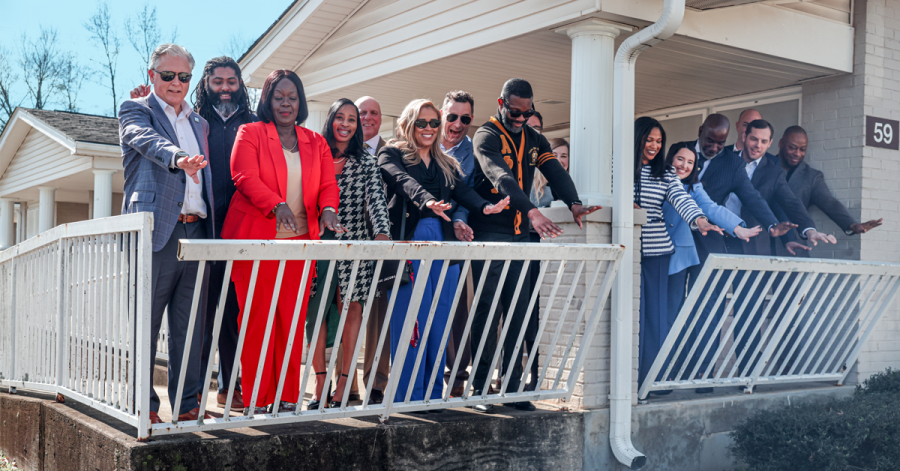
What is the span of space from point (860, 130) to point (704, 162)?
4.51 ft

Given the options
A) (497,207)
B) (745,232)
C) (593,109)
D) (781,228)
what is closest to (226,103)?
(497,207)

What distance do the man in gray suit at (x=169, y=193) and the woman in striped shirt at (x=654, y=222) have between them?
2855 mm

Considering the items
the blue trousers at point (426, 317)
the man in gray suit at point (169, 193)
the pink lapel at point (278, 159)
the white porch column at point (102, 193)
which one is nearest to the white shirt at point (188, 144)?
the man in gray suit at point (169, 193)

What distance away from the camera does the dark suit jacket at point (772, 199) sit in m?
5.88

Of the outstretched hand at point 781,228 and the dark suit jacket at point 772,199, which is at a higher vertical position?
the dark suit jacket at point 772,199

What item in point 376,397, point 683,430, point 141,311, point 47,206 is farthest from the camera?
point 47,206

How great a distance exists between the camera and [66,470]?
368 centimetres

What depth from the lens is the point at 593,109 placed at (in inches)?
185

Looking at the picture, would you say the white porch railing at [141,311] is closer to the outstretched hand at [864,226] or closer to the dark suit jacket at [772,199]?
the dark suit jacket at [772,199]

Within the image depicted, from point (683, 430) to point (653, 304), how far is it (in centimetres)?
84

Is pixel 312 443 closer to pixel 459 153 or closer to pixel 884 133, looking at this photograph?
pixel 459 153

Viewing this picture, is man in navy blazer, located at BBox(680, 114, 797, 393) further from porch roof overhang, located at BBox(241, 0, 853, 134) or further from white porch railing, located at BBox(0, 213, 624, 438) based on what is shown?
white porch railing, located at BBox(0, 213, 624, 438)

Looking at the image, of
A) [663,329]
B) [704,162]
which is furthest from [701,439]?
[704,162]

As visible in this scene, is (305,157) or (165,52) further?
(305,157)
